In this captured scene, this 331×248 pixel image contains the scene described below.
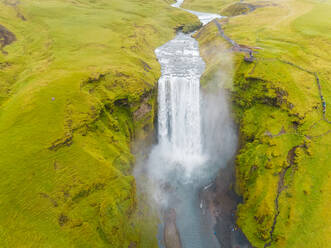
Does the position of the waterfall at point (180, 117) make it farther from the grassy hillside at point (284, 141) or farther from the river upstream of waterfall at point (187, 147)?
the grassy hillside at point (284, 141)

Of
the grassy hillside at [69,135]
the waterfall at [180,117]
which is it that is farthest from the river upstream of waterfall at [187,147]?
the grassy hillside at [69,135]

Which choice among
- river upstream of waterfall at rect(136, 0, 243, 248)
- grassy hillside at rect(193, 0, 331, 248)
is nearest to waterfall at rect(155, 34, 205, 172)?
river upstream of waterfall at rect(136, 0, 243, 248)

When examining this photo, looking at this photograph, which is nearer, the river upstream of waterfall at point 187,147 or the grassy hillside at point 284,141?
the grassy hillside at point 284,141

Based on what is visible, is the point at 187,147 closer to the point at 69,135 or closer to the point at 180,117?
the point at 180,117

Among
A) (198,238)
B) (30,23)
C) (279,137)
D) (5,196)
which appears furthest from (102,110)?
(30,23)

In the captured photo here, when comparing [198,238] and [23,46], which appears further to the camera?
[23,46]

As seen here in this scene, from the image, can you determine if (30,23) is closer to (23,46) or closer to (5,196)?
(23,46)

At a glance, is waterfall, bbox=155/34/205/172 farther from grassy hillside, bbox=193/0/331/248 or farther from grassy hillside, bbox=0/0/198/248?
grassy hillside, bbox=193/0/331/248
